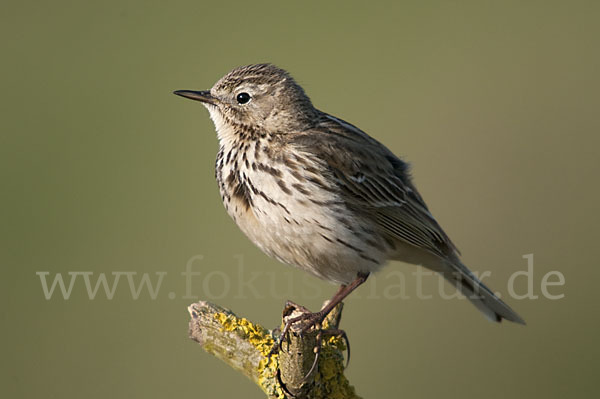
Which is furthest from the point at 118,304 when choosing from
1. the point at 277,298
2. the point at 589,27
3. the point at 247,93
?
the point at 589,27

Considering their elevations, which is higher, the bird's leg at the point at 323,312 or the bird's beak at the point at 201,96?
the bird's beak at the point at 201,96

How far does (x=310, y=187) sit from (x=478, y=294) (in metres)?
2.19

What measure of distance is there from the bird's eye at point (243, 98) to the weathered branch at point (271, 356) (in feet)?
6.31

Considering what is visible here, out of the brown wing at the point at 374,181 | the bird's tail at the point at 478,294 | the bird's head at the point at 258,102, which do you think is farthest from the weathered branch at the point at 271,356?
the bird's tail at the point at 478,294

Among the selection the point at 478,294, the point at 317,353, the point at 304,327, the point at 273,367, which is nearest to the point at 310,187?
the point at 304,327

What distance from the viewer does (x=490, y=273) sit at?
1084 centimetres

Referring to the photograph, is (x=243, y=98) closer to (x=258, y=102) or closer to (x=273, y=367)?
(x=258, y=102)

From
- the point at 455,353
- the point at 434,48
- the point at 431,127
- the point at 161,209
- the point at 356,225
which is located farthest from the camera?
the point at 434,48

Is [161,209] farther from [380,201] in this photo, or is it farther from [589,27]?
[589,27]

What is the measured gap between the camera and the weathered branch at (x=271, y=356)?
17.0ft

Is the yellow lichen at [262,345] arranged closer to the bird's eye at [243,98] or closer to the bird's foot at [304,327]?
the bird's foot at [304,327]

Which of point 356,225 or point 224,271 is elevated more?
point 356,225

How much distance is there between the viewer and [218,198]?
40.5 feet

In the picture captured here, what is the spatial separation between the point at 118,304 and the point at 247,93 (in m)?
5.49
